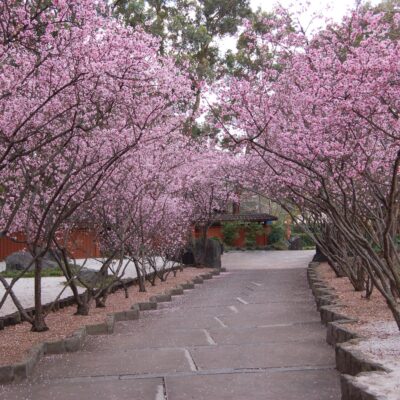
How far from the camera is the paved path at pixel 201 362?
4785 millimetres

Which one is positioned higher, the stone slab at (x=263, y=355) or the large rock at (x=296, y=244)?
the large rock at (x=296, y=244)

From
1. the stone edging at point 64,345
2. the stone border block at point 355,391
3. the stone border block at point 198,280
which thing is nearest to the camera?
the stone border block at point 355,391

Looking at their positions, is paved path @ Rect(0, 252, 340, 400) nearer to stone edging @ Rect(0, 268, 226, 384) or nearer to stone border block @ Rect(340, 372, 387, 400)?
stone edging @ Rect(0, 268, 226, 384)

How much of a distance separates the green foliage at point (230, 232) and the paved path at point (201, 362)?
29031 millimetres

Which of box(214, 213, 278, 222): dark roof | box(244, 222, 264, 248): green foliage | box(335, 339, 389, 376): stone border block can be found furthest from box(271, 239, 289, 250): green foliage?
box(335, 339, 389, 376): stone border block

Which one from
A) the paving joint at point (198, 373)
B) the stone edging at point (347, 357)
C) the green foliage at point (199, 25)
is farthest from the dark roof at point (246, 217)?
the paving joint at point (198, 373)

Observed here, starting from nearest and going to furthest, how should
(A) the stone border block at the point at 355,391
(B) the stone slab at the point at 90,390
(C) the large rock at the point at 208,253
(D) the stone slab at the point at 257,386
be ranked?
1. (A) the stone border block at the point at 355,391
2. (D) the stone slab at the point at 257,386
3. (B) the stone slab at the point at 90,390
4. (C) the large rock at the point at 208,253

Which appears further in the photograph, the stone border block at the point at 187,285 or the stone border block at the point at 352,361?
the stone border block at the point at 187,285

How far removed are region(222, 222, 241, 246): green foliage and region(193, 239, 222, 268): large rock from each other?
14.4 m

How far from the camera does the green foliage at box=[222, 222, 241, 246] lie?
39.6m

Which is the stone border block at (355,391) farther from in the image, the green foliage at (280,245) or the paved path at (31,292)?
the green foliage at (280,245)

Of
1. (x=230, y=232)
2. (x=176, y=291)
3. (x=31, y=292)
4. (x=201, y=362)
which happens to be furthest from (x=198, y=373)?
(x=230, y=232)

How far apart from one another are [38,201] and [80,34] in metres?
4.80

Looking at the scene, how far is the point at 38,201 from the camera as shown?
10.0 meters
